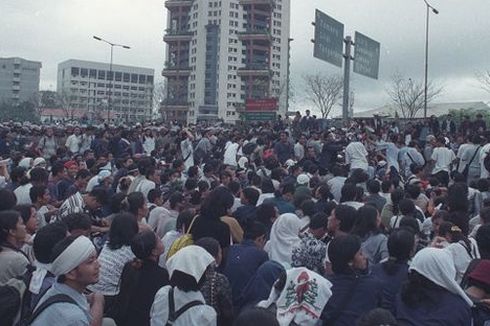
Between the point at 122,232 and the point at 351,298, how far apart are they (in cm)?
221

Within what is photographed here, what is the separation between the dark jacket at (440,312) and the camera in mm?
3814

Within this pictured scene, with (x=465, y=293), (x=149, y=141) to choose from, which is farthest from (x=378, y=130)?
(x=465, y=293)

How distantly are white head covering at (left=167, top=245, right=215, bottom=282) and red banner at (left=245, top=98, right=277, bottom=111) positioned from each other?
1153 inches

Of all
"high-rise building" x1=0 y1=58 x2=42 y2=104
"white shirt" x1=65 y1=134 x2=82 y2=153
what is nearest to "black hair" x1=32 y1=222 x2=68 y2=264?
"white shirt" x1=65 y1=134 x2=82 y2=153

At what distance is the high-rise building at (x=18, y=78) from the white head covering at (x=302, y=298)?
130500 millimetres

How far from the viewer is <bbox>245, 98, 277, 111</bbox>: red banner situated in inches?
1320

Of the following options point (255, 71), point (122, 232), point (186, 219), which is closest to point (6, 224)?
point (122, 232)

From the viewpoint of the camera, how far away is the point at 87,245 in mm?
3902

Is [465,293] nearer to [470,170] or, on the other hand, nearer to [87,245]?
[87,245]

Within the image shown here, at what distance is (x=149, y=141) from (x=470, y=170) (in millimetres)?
10623

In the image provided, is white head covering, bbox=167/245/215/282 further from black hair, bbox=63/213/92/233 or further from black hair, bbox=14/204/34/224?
black hair, bbox=14/204/34/224

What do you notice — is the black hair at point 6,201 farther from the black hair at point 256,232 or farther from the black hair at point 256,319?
the black hair at point 256,319

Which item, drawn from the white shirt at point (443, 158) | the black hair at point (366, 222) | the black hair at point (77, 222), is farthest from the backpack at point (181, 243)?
the white shirt at point (443, 158)

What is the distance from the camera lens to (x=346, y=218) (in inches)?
236
